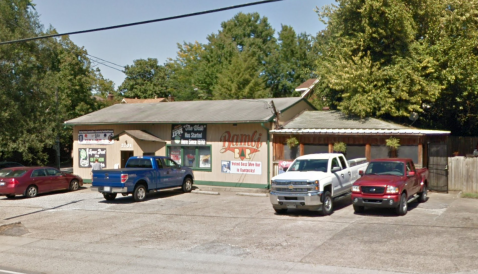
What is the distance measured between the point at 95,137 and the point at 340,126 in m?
14.8

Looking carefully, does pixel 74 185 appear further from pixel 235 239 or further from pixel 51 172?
pixel 235 239

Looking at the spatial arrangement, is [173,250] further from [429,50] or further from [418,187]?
[429,50]

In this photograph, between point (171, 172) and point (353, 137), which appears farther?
point (171, 172)

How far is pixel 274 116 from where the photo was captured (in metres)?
22.2

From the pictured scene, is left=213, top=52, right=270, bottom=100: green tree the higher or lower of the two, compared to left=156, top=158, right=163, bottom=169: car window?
higher

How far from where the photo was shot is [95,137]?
2753 cm

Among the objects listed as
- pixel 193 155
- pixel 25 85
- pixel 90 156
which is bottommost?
pixel 90 156

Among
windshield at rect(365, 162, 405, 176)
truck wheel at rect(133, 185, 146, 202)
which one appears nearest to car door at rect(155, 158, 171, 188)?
truck wheel at rect(133, 185, 146, 202)

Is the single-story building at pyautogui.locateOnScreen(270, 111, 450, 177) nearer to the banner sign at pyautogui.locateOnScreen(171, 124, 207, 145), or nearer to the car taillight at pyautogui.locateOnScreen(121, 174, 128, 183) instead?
the banner sign at pyautogui.locateOnScreen(171, 124, 207, 145)

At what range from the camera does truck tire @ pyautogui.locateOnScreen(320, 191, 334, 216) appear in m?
15.0

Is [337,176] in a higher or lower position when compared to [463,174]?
higher

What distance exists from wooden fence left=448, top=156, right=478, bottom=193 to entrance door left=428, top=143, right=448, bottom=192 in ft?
1.08

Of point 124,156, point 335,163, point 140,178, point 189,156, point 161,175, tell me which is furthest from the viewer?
point 124,156

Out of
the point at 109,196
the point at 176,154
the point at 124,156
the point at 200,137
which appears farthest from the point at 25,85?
the point at 109,196
